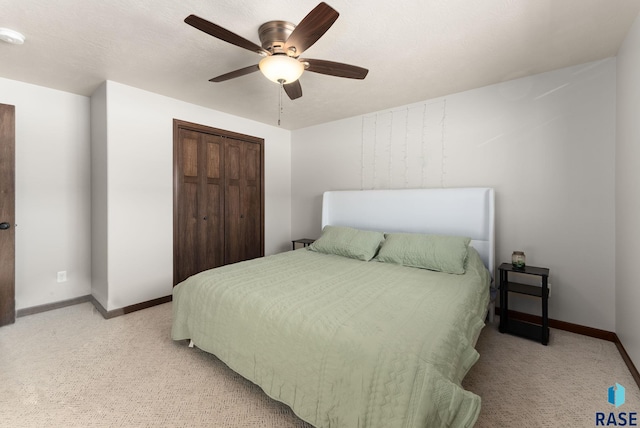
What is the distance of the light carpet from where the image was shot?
158 cm

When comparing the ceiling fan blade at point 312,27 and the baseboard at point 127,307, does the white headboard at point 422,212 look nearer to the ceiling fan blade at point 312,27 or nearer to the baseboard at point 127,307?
the ceiling fan blade at point 312,27

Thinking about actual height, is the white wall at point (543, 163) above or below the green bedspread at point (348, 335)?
above

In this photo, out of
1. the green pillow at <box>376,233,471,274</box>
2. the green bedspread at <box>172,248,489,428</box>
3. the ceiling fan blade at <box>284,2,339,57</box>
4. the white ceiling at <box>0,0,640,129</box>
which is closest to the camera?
the green bedspread at <box>172,248,489,428</box>

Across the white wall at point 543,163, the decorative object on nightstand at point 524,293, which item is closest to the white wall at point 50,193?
the white wall at point 543,163

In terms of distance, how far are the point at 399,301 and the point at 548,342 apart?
65.3 inches

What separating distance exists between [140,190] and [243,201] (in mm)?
1346

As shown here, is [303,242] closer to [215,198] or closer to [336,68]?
[215,198]

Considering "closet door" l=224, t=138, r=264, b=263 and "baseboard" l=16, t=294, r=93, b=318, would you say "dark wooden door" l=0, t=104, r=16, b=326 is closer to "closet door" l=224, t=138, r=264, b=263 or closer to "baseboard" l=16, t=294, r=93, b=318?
"baseboard" l=16, t=294, r=93, b=318

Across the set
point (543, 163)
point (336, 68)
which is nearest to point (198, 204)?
point (336, 68)

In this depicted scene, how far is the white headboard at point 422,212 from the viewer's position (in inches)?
111

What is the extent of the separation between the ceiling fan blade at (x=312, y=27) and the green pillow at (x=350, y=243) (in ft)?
6.31

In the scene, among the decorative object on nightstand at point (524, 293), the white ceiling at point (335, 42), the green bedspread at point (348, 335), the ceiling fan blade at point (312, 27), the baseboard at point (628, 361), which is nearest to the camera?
the green bedspread at point (348, 335)

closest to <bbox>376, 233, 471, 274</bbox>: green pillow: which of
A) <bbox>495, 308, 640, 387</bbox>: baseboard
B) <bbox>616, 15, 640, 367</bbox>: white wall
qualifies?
<bbox>495, 308, 640, 387</bbox>: baseboard

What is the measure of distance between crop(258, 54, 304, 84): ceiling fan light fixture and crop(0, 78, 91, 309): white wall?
267 cm
